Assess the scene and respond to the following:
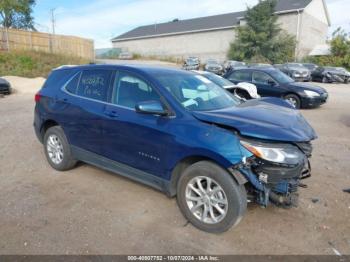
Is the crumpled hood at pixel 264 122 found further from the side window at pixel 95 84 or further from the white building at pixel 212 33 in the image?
the white building at pixel 212 33

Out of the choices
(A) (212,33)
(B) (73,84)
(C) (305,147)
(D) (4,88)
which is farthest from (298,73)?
(A) (212,33)

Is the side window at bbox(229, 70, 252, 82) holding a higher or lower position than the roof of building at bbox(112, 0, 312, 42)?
lower

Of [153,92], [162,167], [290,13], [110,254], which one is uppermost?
[290,13]

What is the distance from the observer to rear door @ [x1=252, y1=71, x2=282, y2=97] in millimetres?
11719

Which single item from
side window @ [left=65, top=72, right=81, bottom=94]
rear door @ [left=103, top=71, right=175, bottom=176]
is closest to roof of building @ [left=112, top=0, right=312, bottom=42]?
side window @ [left=65, top=72, right=81, bottom=94]

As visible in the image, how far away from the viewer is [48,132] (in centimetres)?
523

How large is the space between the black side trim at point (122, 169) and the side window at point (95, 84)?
818 millimetres

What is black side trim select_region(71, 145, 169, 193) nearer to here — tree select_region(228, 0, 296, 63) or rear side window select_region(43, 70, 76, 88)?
rear side window select_region(43, 70, 76, 88)

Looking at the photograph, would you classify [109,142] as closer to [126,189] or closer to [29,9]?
[126,189]

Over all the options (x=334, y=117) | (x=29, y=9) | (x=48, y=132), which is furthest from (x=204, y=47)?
(x=48, y=132)

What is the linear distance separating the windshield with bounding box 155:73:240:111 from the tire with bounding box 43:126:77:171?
1978 millimetres

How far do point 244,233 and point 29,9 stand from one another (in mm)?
55856

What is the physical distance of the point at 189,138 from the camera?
Answer: 3.42m

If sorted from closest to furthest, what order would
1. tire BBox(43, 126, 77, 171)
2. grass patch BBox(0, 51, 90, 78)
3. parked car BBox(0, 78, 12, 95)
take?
tire BBox(43, 126, 77, 171) → parked car BBox(0, 78, 12, 95) → grass patch BBox(0, 51, 90, 78)
